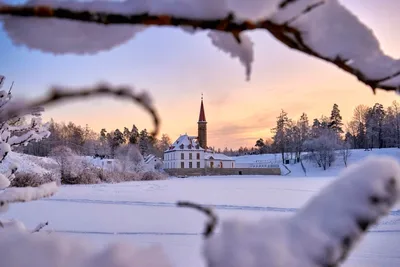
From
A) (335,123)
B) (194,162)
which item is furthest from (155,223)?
(194,162)

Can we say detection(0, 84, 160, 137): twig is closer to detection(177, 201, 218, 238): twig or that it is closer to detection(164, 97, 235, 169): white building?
detection(177, 201, 218, 238): twig

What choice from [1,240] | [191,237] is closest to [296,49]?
[1,240]

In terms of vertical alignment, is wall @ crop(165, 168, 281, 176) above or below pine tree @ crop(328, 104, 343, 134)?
below

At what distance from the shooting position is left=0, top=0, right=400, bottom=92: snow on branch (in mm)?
274

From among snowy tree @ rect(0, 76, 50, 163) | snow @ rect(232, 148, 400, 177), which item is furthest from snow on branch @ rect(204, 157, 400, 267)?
snow @ rect(232, 148, 400, 177)

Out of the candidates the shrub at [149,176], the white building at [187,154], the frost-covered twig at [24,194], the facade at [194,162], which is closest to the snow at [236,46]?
the frost-covered twig at [24,194]

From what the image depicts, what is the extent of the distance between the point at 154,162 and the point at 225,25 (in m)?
31.0

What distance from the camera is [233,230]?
0.87 ft

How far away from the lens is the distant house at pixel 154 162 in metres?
29.4

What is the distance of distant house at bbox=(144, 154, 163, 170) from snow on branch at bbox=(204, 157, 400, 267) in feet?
93.5

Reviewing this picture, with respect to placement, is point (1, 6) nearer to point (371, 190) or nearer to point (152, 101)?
point (152, 101)

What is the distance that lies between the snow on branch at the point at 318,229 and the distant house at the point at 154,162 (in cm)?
2851

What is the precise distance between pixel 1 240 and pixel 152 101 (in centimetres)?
18

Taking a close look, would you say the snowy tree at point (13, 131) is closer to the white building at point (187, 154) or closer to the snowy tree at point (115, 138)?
the snowy tree at point (115, 138)
